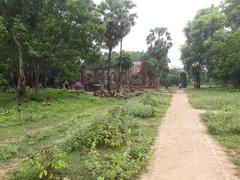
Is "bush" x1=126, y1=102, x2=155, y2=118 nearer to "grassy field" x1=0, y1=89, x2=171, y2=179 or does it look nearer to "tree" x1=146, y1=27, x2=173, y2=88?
"grassy field" x1=0, y1=89, x2=171, y2=179

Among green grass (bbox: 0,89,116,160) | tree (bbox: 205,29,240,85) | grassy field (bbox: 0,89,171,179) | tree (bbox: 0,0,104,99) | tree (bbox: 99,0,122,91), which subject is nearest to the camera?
grassy field (bbox: 0,89,171,179)

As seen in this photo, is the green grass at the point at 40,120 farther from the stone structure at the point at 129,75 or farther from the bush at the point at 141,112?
the stone structure at the point at 129,75

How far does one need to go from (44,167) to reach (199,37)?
60116 millimetres

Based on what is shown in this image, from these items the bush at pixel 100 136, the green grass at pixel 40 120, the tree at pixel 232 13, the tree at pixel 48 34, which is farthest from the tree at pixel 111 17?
the bush at pixel 100 136

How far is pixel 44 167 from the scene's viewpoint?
805 centimetres

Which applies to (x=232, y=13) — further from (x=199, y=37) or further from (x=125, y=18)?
(x=125, y=18)

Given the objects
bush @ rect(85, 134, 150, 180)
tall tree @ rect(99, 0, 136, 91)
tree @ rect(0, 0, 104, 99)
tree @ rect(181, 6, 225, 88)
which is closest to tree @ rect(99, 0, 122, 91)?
tall tree @ rect(99, 0, 136, 91)

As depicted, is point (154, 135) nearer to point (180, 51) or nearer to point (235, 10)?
point (235, 10)

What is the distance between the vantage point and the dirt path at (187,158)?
8664 millimetres

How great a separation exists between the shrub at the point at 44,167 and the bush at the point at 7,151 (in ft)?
7.91

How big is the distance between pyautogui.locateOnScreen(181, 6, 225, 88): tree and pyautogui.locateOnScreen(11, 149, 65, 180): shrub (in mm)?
57139

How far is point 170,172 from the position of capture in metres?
8.88

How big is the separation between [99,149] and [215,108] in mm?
15441

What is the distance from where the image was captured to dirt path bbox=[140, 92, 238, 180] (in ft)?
28.4
